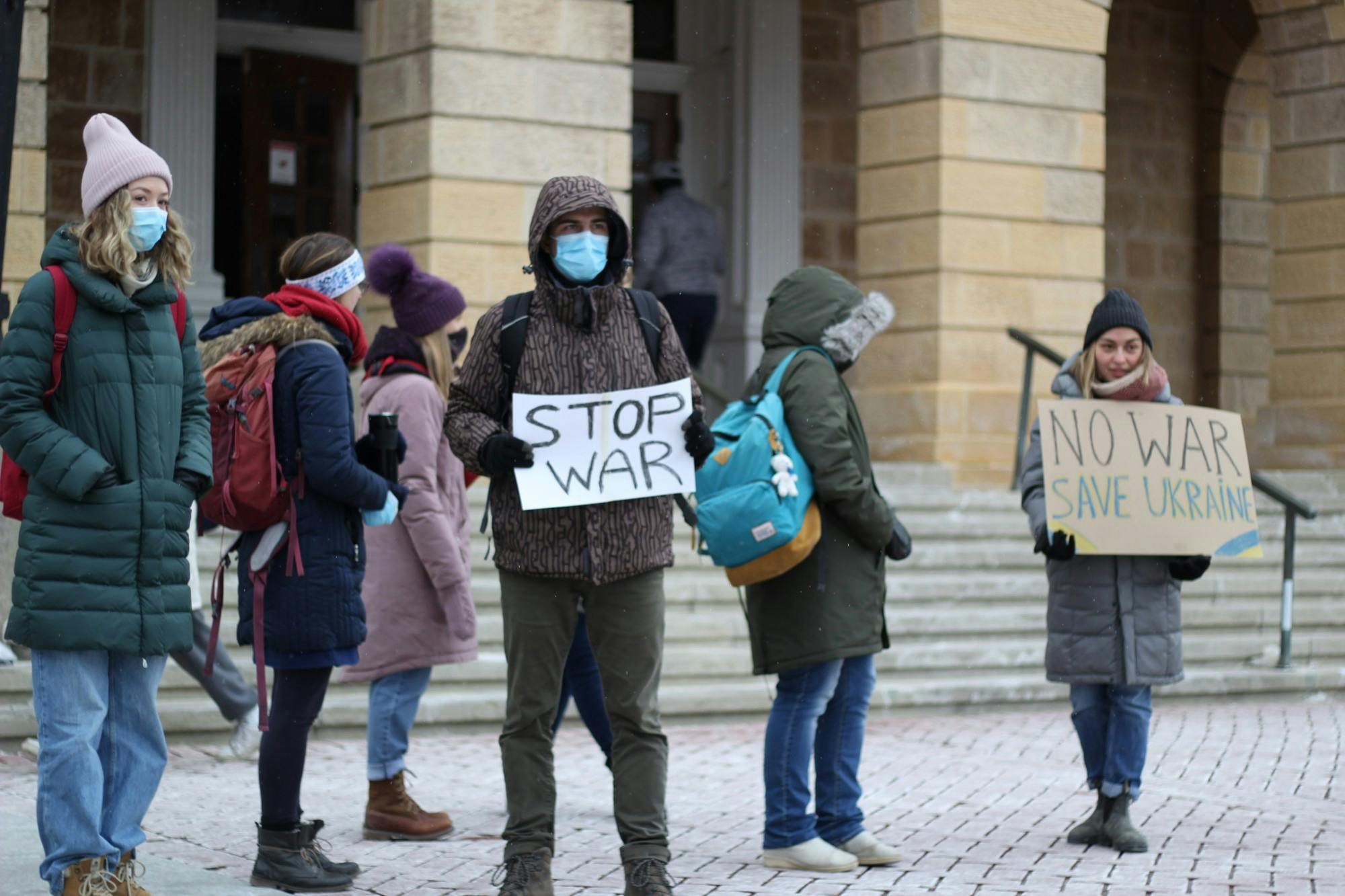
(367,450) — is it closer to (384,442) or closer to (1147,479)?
(384,442)

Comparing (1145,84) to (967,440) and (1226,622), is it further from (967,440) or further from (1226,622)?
(1226,622)

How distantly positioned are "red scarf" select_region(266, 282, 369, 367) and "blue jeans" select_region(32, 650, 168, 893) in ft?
3.70

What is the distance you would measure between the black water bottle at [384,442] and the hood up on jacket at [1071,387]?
7.17 ft

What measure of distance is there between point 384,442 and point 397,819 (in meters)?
1.29

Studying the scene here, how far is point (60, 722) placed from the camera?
4492 mm

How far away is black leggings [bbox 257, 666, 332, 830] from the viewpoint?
202 inches

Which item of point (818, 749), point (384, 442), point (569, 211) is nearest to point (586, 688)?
point (818, 749)

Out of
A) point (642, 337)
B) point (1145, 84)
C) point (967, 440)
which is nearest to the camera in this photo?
point (642, 337)

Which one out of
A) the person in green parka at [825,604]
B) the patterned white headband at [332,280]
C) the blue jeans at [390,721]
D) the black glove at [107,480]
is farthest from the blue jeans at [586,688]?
the black glove at [107,480]

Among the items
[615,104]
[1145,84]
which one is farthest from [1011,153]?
[1145,84]

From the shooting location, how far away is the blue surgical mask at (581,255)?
4.82 metres

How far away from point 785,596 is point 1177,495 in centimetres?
144

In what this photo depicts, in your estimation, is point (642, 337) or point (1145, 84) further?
point (1145, 84)

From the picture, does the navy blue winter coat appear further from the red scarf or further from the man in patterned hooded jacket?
the man in patterned hooded jacket
